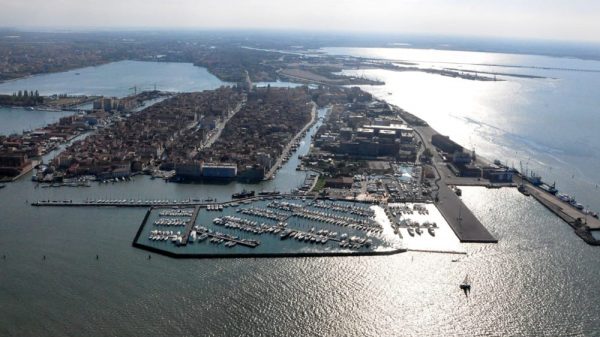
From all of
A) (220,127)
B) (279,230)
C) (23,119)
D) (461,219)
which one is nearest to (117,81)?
(23,119)

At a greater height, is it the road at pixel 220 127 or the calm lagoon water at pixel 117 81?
the calm lagoon water at pixel 117 81

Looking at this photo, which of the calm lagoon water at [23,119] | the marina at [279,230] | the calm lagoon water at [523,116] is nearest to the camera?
the marina at [279,230]

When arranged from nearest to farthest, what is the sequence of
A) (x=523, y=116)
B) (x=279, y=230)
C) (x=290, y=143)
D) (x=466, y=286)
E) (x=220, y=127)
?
(x=466, y=286)
(x=279, y=230)
(x=290, y=143)
(x=220, y=127)
(x=523, y=116)

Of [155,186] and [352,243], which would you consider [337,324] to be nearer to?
[352,243]

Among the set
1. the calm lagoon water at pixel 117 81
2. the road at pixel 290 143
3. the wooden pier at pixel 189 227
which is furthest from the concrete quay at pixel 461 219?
the calm lagoon water at pixel 117 81

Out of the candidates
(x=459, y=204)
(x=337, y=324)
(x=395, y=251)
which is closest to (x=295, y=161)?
(x=459, y=204)

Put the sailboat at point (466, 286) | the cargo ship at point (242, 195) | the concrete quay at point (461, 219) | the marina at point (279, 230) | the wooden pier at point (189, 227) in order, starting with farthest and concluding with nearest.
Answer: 1. the cargo ship at point (242, 195)
2. the concrete quay at point (461, 219)
3. the wooden pier at point (189, 227)
4. the marina at point (279, 230)
5. the sailboat at point (466, 286)

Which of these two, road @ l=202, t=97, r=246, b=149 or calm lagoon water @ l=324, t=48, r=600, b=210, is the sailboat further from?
road @ l=202, t=97, r=246, b=149

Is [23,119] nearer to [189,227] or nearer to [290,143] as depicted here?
[290,143]

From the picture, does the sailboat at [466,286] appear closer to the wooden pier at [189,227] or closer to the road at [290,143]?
the wooden pier at [189,227]

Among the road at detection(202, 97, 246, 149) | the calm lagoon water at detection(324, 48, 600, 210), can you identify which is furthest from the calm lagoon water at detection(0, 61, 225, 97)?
the calm lagoon water at detection(324, 48, 600, 210)

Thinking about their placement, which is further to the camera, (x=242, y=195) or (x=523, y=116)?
(x=523, y=116)
